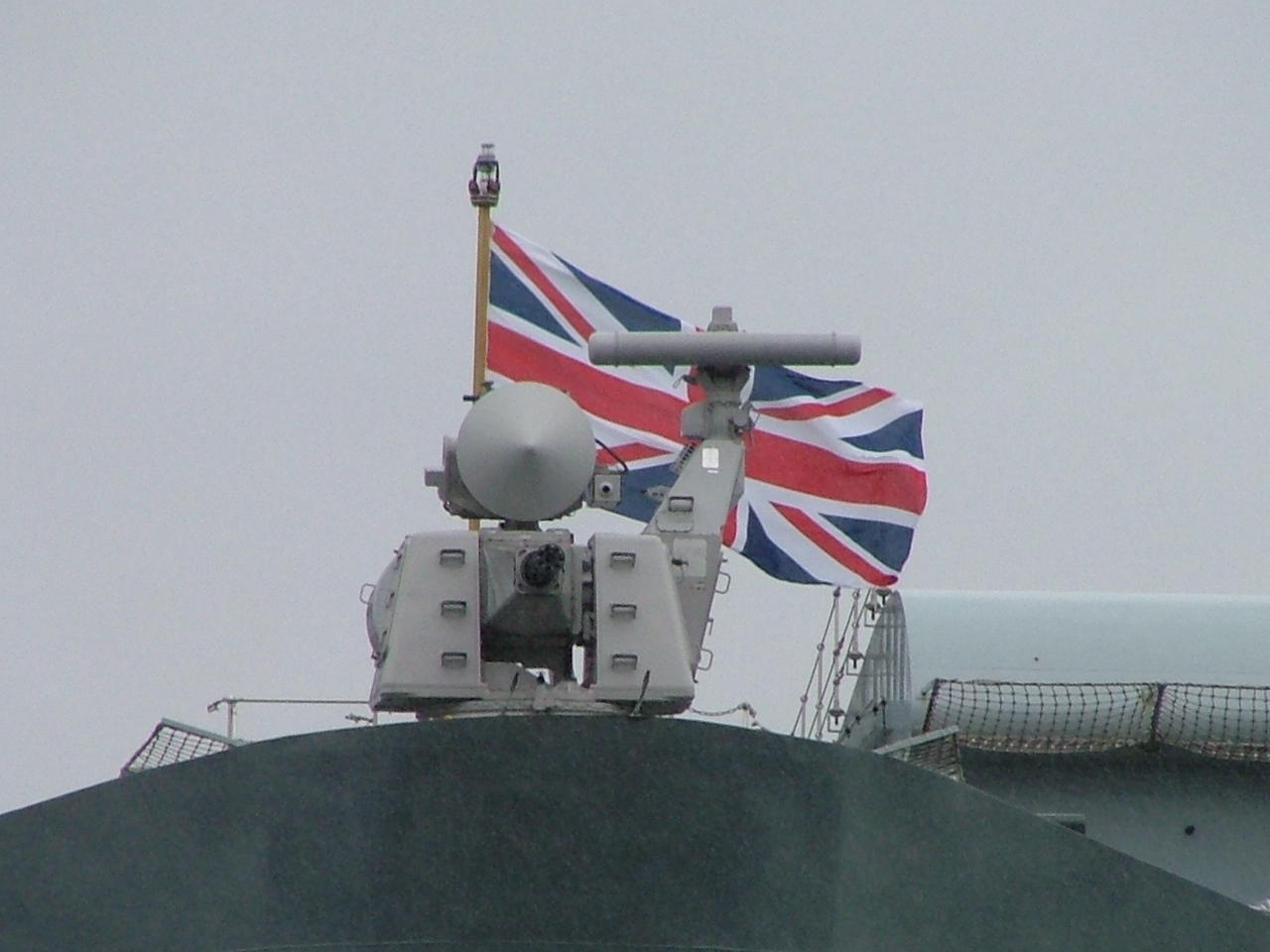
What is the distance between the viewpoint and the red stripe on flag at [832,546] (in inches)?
557

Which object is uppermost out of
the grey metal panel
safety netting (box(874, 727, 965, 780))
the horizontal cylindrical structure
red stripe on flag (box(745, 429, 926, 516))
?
the horizontal cylindrical structure

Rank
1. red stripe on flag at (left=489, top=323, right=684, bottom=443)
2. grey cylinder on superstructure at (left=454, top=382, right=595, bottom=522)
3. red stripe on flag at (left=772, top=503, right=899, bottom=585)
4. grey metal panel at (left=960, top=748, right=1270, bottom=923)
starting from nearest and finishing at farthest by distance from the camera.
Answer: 1. grey cylinder on superstructure at (left=454, top=382, right=595, bottom=522)
2. grey metal panel at (left=960, top=748, right=1270, bottom=923)
3. red stripe on flag at (left=772, top=503, right=899, bottom=585)
4. red stripe on flag at (left=489, top=323, right=684, bottom=443)

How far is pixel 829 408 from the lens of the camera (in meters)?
14.6

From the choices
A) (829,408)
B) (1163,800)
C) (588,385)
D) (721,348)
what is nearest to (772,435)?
(829,408)

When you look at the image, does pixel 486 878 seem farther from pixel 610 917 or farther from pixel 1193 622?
pixel 1193 622

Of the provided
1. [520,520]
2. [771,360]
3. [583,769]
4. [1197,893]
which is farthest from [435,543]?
[1197,893]

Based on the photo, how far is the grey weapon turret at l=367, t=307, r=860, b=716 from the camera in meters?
8.23

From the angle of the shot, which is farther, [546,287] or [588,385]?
[546,287]

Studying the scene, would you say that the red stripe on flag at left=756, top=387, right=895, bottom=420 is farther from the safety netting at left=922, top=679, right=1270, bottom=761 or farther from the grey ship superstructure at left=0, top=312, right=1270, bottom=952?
the grey ship superstructure at left=0, top=312, right=1270, bottom=952

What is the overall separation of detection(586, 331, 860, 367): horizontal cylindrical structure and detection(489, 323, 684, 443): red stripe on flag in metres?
4.48

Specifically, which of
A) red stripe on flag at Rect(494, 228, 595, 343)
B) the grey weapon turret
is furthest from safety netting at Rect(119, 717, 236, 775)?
red stripe on flag at Rect(494, 228, 595, 343)

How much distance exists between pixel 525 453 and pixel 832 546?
5.99 m

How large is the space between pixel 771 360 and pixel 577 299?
5456 mm

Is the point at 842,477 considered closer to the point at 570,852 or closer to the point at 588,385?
the point at 588,385
